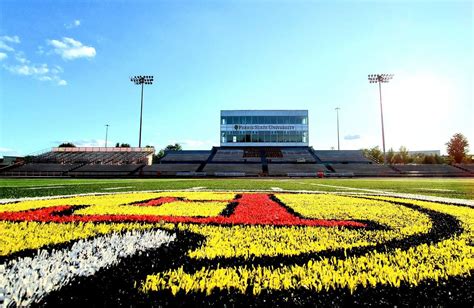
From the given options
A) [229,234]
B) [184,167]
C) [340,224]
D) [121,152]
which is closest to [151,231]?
[229,234]

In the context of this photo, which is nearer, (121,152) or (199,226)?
(199,226)

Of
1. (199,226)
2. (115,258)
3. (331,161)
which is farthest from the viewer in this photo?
(331,161)

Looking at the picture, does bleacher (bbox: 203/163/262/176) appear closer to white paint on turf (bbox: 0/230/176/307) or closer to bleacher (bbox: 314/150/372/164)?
bleacher (bbox: 314/150/372/164)

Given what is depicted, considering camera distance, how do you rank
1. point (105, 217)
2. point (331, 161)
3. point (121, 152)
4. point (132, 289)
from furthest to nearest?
point (121, 152)
point (331, 161)
point (105, 217)
point (132, 289)

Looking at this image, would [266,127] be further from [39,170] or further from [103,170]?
[39,170]

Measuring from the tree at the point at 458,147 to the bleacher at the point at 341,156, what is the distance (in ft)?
96.0

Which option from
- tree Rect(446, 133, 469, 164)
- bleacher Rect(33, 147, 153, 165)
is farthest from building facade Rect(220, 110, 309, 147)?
tree Rect(446, 133, 469, 164)

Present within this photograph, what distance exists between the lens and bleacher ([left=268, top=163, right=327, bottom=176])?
138 ft

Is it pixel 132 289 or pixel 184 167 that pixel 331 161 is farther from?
pixel 132 289

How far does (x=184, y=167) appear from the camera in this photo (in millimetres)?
48344

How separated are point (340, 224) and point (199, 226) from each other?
181 cm

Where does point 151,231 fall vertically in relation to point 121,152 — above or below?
below

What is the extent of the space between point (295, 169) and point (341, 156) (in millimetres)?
14565

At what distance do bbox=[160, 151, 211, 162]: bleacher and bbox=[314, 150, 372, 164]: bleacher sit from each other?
2184 cm
